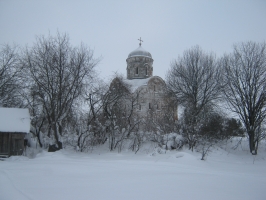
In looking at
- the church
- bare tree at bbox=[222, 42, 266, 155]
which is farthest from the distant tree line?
the church

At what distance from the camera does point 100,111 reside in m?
21.6

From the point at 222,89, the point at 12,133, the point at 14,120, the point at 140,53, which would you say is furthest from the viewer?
the point at 140,53

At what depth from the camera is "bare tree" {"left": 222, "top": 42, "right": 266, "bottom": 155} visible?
60.6 feet

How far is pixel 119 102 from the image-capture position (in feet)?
72.5

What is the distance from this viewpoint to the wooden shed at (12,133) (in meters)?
15.9

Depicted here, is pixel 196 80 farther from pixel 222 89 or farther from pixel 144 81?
pixel 144 81

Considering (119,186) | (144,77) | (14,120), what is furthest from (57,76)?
(144,77)

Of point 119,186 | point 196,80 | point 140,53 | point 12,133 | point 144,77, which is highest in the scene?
point 140,53

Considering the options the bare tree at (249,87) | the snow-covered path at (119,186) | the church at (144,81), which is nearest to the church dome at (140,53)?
the church at (144,81)

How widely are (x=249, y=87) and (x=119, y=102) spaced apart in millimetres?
11362

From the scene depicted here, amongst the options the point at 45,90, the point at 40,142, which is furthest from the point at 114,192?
the point at 40,142

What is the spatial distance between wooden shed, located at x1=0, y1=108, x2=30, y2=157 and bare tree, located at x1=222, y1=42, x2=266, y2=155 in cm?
1656

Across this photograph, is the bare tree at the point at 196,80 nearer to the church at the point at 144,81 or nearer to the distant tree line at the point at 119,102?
the distant tree line at the point at 119,102

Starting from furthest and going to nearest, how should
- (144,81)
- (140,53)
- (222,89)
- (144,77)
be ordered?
(140,53), (144,77), (144,81), (222,89)
